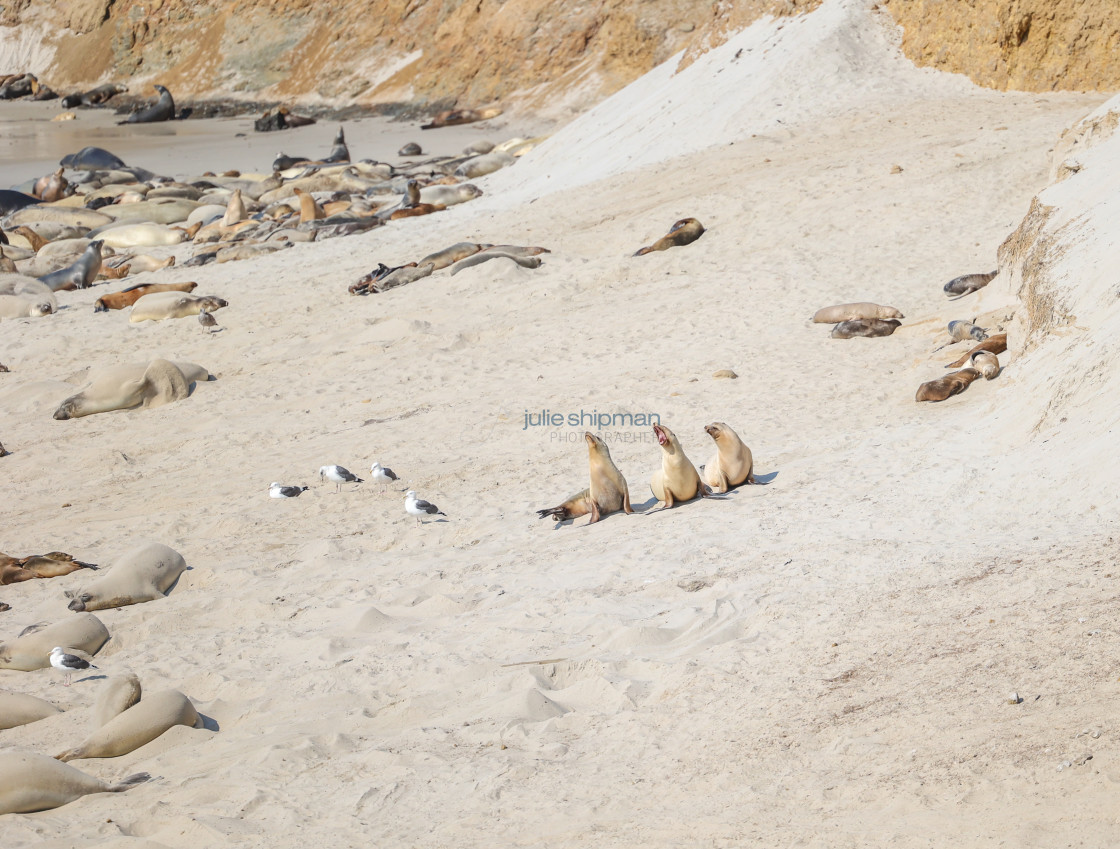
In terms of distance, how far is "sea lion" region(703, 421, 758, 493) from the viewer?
564 cm

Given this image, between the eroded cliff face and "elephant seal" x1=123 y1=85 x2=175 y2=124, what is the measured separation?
24724 mm

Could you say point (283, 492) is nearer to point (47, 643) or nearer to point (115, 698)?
point (47, 643)

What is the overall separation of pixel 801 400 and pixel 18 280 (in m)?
9.62

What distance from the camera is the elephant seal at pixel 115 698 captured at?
4113mm

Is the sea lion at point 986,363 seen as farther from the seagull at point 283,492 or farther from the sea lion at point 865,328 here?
the seagull at point 283,492

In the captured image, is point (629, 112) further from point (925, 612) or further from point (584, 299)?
point (925, 612)

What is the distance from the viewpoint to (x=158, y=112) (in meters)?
31.6

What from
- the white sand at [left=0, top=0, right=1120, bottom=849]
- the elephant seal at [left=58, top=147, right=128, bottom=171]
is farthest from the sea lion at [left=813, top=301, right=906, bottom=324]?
the elephant seal at [left=58, top=147, right=128, bottom=171]

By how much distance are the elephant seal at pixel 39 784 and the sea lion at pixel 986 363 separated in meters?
5.14

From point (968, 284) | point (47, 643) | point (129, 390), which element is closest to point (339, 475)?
point (47, 643)

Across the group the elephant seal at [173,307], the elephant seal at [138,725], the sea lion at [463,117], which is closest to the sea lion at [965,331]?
the elephant seal at [138,725]

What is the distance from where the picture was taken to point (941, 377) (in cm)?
674

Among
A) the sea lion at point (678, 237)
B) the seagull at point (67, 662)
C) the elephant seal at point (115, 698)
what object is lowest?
the seagull at point (67, 662)

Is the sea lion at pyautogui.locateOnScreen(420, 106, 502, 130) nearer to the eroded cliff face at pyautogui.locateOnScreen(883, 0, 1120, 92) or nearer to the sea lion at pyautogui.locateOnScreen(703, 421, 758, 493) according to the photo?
the eroded cliff face at pyautogui.locateOnScreen(883, 0, 1120, 92)
